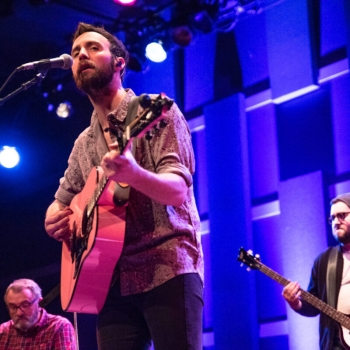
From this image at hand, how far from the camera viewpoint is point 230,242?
6.31m

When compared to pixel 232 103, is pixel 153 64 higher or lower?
higher

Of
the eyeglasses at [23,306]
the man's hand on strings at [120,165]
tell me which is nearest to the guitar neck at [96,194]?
the man's hand on strings at [120,165]

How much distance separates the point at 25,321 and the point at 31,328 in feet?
0.28

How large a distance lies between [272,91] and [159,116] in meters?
4.64

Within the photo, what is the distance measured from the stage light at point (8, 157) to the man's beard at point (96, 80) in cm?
573

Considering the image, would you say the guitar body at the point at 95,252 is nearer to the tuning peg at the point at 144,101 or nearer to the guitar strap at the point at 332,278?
the tuning peg at the point at 144,101

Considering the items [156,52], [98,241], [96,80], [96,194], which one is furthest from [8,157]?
[98,241]

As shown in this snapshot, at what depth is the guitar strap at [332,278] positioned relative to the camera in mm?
4859

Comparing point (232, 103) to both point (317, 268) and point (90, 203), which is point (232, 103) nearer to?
point (317, 268)

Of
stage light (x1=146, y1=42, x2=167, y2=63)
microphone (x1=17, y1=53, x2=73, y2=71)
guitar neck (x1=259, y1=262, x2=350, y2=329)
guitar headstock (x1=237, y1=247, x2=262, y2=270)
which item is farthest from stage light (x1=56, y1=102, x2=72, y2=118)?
microphone (x1=17, y1=53, x2=73, y2=71)

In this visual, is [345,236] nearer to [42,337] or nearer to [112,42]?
[42,337]

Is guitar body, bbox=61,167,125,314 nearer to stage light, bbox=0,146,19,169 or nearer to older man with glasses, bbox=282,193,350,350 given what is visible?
older man with glasses, bbox=282,193,350,350

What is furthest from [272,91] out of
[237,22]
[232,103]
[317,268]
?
[317,268]

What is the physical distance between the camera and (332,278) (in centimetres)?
492
